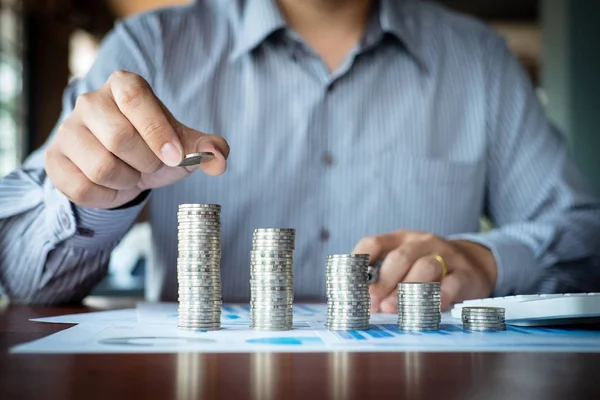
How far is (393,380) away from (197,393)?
156mm

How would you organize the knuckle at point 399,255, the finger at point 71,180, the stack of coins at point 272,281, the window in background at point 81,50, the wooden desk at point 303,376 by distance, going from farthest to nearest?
the window in background at point 81,50
the knuckle at point 399,255
the finger at point 71,180
the stack of coins at point 272,281
the wooden desk at point 303,376

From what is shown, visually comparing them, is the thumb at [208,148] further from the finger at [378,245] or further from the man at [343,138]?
the man at [343,138]

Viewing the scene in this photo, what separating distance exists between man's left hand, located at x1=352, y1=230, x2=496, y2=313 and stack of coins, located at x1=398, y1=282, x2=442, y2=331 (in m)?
0.25

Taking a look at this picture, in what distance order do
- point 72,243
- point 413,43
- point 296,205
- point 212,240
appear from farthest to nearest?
point 413,43
point 296,205
point 72,243
point 212,240

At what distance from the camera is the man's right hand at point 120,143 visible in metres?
0.99

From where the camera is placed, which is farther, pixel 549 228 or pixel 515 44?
pixel 515 44

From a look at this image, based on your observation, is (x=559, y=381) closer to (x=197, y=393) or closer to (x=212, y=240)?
(x=197, y=393)

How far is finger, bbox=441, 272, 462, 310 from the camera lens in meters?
1.27

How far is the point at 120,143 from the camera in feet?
3.32

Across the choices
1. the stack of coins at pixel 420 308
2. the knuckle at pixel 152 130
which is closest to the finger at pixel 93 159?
the knuckle at pixel 152 130

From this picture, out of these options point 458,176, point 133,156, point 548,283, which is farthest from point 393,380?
point 458,176

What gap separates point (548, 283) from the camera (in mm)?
1647

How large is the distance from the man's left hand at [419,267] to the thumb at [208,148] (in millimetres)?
314

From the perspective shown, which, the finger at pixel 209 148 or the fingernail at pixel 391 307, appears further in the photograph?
the fingernail at pixel 391 307
